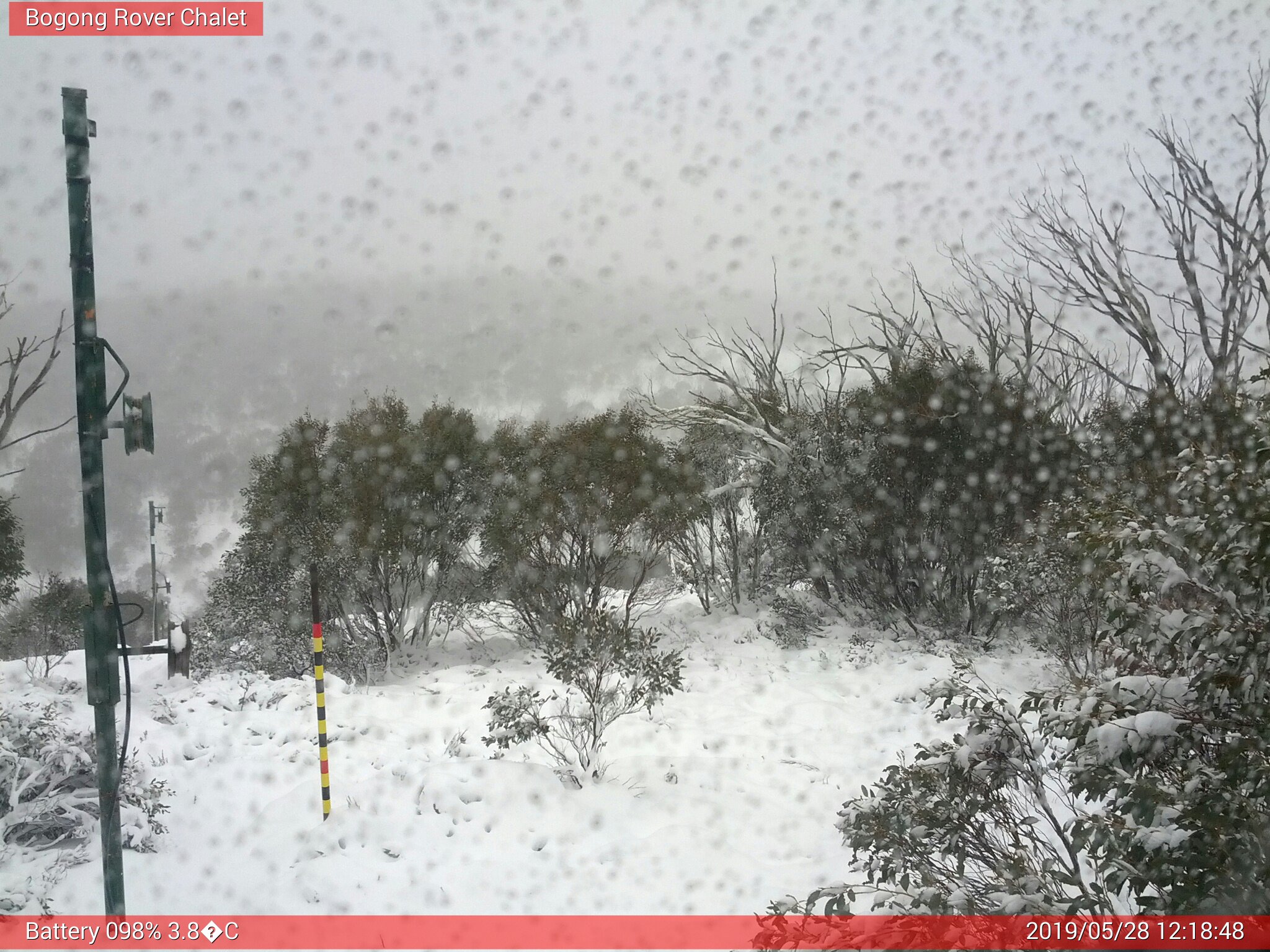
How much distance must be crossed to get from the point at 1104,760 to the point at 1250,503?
618 millimetres

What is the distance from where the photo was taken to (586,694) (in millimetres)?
4789

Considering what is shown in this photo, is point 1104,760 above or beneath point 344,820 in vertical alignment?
above

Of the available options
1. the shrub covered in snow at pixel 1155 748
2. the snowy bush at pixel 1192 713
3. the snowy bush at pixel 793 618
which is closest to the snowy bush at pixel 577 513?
the snowy bush at pixel 793 618

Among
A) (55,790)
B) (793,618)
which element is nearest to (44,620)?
(55,790)

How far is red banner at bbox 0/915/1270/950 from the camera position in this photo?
1.88 metres

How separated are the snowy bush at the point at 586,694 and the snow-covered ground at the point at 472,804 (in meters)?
0.17

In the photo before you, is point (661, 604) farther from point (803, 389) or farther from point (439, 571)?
point (803, 389)

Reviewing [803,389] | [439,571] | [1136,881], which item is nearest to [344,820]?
[1136,881]

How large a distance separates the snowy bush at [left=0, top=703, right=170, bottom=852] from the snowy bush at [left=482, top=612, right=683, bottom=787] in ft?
5.31

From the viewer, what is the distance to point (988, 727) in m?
2.21

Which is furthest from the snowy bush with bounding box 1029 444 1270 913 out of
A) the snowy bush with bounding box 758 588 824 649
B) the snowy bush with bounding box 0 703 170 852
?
the snowy bush with bounding box 758 588 824 649

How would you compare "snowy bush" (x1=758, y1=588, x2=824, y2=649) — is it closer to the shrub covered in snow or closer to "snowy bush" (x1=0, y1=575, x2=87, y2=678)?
the shrub covered in snow

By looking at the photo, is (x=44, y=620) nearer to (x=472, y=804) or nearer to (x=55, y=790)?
(x=55, y=790)

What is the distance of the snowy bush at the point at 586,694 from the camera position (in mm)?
4578
